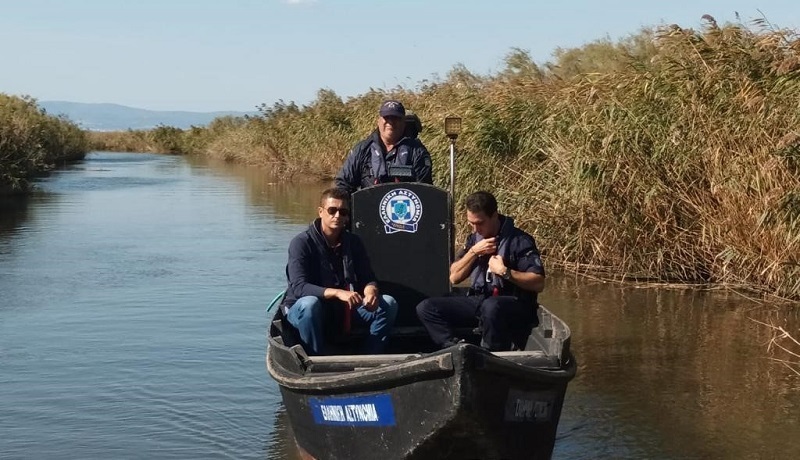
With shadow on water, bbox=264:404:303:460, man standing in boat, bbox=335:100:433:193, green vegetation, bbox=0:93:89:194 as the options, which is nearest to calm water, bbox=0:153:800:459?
shadow on water, bbox=264:404:303:460

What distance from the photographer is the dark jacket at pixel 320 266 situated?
685cm

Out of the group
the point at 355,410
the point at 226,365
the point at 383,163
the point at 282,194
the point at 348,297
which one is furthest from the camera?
the point at 282,194

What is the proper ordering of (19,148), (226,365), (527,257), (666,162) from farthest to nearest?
(19,148) → (666,162) → (226,365) → (527,257)

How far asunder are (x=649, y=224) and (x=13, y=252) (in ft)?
31.8

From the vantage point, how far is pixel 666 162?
12.2 meters

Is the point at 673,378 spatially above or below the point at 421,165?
below

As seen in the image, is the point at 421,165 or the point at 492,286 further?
the point at 421,165

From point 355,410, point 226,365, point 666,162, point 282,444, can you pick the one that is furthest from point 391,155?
point 666,162

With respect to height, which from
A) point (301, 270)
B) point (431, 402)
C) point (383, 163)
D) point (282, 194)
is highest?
point (383, 163)

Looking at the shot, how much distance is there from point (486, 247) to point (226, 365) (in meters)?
3.51

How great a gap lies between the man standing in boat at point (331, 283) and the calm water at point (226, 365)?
0.97m

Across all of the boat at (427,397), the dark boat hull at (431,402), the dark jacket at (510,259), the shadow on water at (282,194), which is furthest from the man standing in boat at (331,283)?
the shadow on water at (282,194)

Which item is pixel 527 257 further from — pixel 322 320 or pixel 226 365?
pixel 226 365

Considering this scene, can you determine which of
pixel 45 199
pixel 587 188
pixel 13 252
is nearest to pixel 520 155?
pixel 587 188
